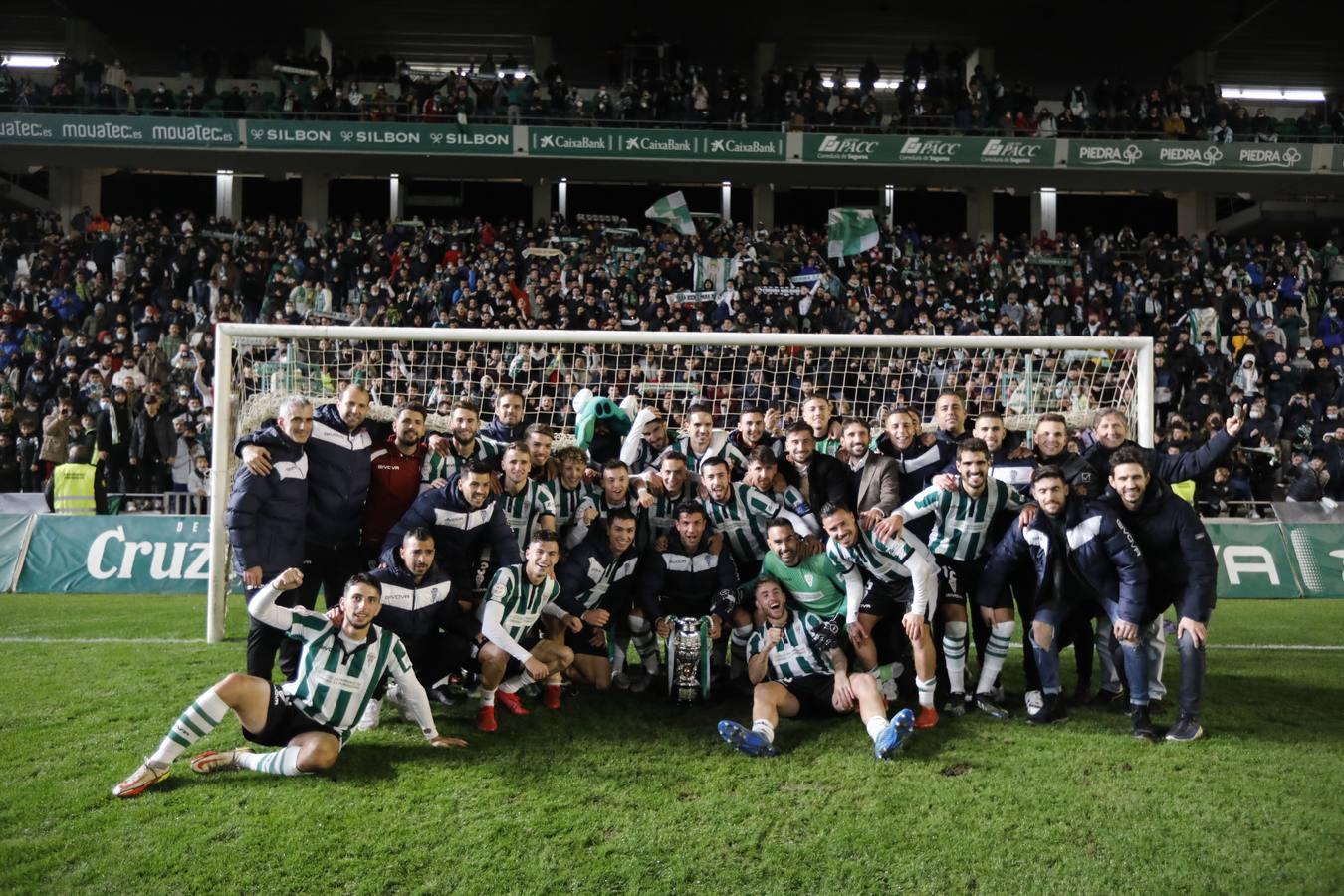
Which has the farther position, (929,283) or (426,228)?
(426,228)

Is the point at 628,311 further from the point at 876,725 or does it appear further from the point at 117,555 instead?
the point at 876,725

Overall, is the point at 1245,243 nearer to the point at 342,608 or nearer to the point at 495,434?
the point at 495,434

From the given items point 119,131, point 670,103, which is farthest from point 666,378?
point 119,131

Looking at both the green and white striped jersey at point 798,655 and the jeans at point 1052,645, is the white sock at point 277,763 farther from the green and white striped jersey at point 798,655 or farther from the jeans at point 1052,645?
the jeans at point 1052,645

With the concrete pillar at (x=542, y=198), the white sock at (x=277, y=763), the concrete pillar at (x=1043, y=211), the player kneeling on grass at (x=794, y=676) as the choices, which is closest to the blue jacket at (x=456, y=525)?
the white sock at (x=277, y=763)

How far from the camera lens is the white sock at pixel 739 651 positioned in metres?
6.09

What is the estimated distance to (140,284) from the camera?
59.0ft

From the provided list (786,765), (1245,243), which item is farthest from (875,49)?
(786,765)

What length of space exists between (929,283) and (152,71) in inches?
921

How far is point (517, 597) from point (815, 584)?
5.84 feet

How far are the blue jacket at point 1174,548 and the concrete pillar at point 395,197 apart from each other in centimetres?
2307

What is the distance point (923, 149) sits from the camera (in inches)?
898

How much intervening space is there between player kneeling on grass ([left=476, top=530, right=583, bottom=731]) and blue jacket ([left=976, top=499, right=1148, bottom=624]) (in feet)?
8.52

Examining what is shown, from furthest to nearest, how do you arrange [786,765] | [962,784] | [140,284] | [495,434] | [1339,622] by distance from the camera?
[140,284] → [1339,622] → [495,434] → [786,765] → [962,784]
